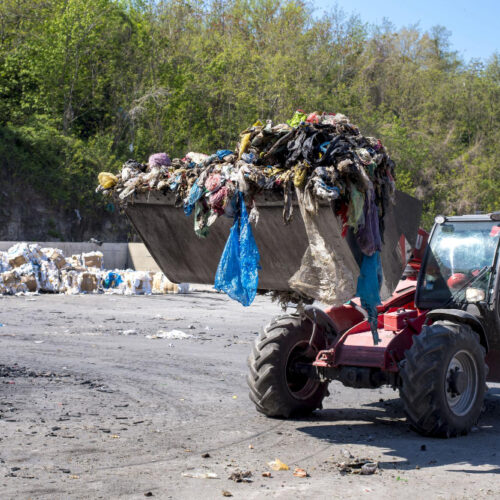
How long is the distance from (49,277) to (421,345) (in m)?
18.5

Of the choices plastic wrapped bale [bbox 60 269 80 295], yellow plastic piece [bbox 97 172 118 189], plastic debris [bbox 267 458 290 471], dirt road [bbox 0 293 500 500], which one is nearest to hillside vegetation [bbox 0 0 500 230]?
plastic wrapped bale [bbox 60 269 80 295]

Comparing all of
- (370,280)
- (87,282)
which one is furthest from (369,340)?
(87,282)

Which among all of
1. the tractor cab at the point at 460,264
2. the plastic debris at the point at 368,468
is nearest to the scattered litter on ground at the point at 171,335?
the tractor cab at the point at 460,264

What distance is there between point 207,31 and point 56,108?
1646 cm

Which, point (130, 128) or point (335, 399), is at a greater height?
point (130, 128)

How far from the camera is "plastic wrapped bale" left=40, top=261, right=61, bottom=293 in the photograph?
23312mm

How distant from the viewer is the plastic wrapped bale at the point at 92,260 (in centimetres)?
2575

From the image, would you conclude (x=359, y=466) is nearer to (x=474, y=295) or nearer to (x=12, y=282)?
(x=474, y=295)

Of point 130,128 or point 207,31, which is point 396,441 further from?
point 207,31

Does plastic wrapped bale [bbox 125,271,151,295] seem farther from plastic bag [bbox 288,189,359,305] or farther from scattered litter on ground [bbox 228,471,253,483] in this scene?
scattered litter on ground [bbox 228,471,253,483]

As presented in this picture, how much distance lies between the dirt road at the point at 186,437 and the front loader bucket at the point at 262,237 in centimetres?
148

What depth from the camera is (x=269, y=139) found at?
6543 mm

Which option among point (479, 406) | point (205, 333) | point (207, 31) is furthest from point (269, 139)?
point (207, 31)

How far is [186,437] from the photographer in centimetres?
682
